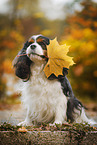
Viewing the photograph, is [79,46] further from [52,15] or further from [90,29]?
[52,15]

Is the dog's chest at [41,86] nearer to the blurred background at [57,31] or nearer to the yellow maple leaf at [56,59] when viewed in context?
the yellow maple leaf at [56,59]

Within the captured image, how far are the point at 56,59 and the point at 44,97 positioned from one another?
0.60 meters

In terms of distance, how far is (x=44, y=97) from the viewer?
9.44 feet

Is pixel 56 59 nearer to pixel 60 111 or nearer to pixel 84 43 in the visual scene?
pixel 60 111

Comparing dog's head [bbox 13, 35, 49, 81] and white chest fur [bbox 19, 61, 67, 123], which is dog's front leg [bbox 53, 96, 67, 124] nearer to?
white chest fur [bbox 19, 61, 67, 123]

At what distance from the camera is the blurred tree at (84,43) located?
799 centimetres

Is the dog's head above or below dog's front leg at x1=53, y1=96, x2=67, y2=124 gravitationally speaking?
above

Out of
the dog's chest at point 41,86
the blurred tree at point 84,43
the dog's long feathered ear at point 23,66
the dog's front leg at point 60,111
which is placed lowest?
the dog's front leg at point 60,111

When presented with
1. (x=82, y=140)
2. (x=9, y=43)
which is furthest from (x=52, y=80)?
(x=9, y=43)

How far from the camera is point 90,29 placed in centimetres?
846

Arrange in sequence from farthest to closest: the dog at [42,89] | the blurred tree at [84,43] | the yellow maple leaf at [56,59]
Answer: the blurred tree at [84,43], the dog at [42,89], the yellow maple leaf at [56,59]

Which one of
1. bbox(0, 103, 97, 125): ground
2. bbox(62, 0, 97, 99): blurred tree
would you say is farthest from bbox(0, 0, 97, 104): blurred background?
bbox(0, 103, 97, 125): ground

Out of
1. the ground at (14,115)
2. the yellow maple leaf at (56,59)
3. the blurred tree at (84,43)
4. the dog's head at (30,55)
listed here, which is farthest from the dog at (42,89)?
the blurred tree at (84,43)

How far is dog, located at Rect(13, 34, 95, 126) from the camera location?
9.37 ft
